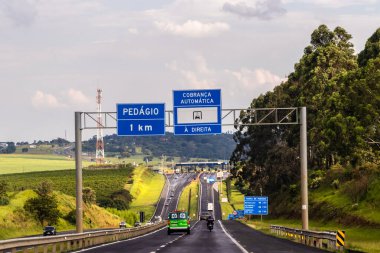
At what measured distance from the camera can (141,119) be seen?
53312 mm

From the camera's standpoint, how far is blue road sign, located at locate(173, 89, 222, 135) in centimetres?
5300

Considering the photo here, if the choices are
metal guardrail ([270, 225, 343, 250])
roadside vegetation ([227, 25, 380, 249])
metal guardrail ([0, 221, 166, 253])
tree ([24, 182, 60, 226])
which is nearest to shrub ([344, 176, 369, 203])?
roadside vegetation ([227, 25, 380, 249])

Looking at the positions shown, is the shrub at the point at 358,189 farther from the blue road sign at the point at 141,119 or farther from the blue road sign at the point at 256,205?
the blue road sign at the point at 256,205

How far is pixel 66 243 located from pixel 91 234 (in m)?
5.55

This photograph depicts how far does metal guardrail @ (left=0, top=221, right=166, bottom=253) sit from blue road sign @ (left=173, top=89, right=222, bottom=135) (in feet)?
30.7

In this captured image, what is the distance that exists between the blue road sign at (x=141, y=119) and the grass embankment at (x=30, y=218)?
3592 centimetres

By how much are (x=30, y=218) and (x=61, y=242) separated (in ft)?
213

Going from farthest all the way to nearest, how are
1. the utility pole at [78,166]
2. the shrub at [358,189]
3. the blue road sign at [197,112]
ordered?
1. the shrub at [358,189]
2. the blue road sign at [197,112]
3. the utility pole at [78,166]

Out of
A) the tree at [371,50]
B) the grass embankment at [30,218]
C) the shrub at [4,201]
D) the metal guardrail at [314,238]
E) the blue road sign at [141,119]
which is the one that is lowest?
the grass embankment at [30,218]

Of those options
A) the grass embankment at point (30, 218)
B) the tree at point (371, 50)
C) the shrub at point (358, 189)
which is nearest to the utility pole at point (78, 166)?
the shrub at point (358, 189)

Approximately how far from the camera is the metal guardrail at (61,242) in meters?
30.9

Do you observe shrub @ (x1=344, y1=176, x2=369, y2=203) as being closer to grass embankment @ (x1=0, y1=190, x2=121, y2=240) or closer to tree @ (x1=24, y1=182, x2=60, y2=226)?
grass embankment @ (x1=0, y1=190, x2=121, y2=240)

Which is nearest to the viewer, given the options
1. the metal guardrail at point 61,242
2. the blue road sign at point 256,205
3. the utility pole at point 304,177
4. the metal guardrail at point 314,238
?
the metal guardrail at point 61,242

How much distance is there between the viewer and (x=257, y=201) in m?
115
